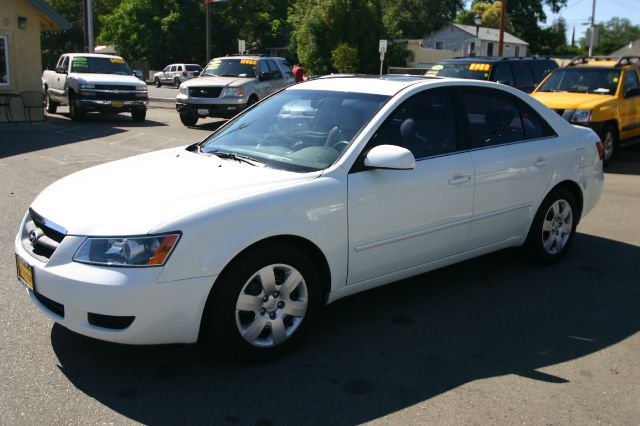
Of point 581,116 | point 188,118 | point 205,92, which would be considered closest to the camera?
point 581,116

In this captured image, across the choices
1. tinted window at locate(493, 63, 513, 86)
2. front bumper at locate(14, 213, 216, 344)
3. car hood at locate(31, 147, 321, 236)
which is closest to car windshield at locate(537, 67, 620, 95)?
tinted window at locate(493, 63, 513, 86)

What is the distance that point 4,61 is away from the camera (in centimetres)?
1769

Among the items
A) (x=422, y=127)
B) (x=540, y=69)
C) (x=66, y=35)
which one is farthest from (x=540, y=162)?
(x=66, y=35)

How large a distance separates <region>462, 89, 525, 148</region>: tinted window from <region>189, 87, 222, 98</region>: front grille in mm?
12316

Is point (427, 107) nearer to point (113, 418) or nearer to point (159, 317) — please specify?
point (159, 317)

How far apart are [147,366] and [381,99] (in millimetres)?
2381

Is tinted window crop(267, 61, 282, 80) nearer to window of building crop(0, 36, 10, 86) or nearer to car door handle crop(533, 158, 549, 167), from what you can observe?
window of building crop(0, 36, 10, 86)

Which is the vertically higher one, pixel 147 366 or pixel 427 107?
pixel 427 107

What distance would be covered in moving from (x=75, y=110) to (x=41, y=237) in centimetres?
1570

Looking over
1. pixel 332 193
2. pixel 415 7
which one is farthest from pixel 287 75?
pixel 415 7

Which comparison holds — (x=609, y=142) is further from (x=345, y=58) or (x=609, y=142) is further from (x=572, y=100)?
(x=345, y=58)

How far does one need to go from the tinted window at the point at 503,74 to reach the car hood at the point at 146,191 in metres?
11.0

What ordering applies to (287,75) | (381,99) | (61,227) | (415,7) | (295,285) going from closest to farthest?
(61,227) → (295,285) → (381,99) → (287,75) → (415,7)

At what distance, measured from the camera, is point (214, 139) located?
5125mm
